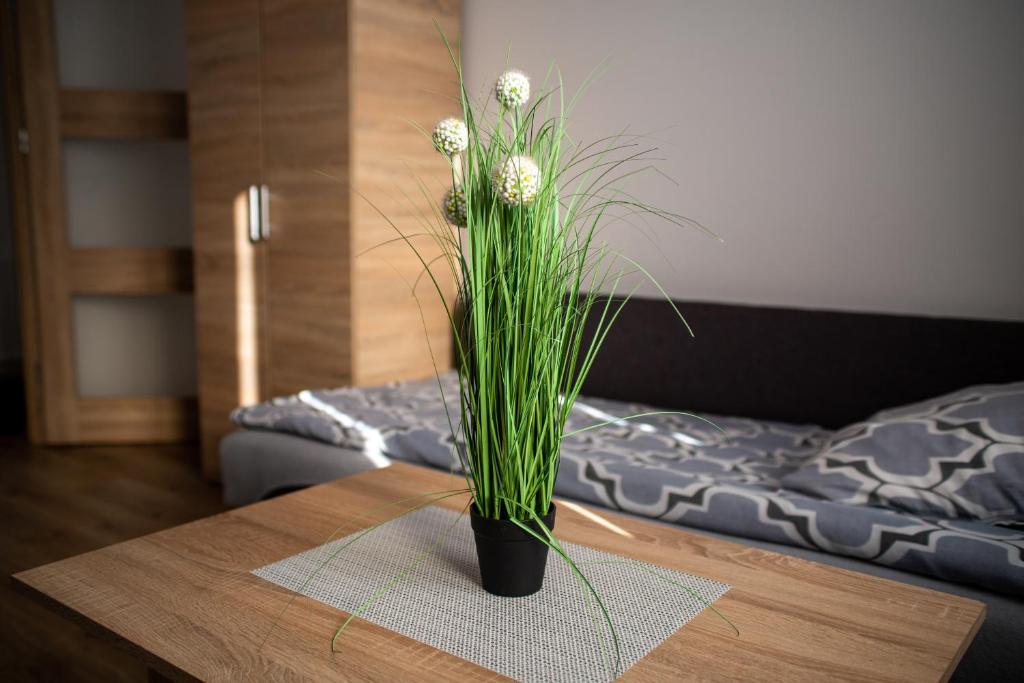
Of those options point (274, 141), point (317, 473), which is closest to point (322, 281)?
point (274, 141)

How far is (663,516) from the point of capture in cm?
175

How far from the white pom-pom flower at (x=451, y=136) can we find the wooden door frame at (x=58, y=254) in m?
3.05

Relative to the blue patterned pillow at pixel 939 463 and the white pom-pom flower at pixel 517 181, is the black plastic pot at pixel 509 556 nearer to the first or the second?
the white pom-pom flower at pixel 517 181

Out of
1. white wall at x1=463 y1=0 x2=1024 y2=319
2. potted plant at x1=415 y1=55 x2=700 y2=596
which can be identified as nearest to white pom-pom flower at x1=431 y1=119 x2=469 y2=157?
potted plant at x1=415 y1=55 x2=700 y2=596

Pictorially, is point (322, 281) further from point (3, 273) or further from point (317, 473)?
point (3, 273)

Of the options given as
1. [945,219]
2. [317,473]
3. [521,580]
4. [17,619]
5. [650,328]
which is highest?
[945,219]

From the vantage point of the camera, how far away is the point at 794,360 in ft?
7.93

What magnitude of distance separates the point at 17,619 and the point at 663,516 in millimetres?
1655

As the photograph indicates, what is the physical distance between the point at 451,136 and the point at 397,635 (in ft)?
1.93

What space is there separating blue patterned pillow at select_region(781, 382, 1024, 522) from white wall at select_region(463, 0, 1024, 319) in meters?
0.69

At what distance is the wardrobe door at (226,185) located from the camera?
3.11 metres

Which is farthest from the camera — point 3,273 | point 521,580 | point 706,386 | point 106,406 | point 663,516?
point 3,273

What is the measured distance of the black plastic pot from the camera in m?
1.03

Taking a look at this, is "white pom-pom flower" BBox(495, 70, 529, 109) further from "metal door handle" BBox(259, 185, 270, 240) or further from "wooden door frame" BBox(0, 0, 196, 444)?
"wooden door frame" BBox(0, 0, 196, 444)
